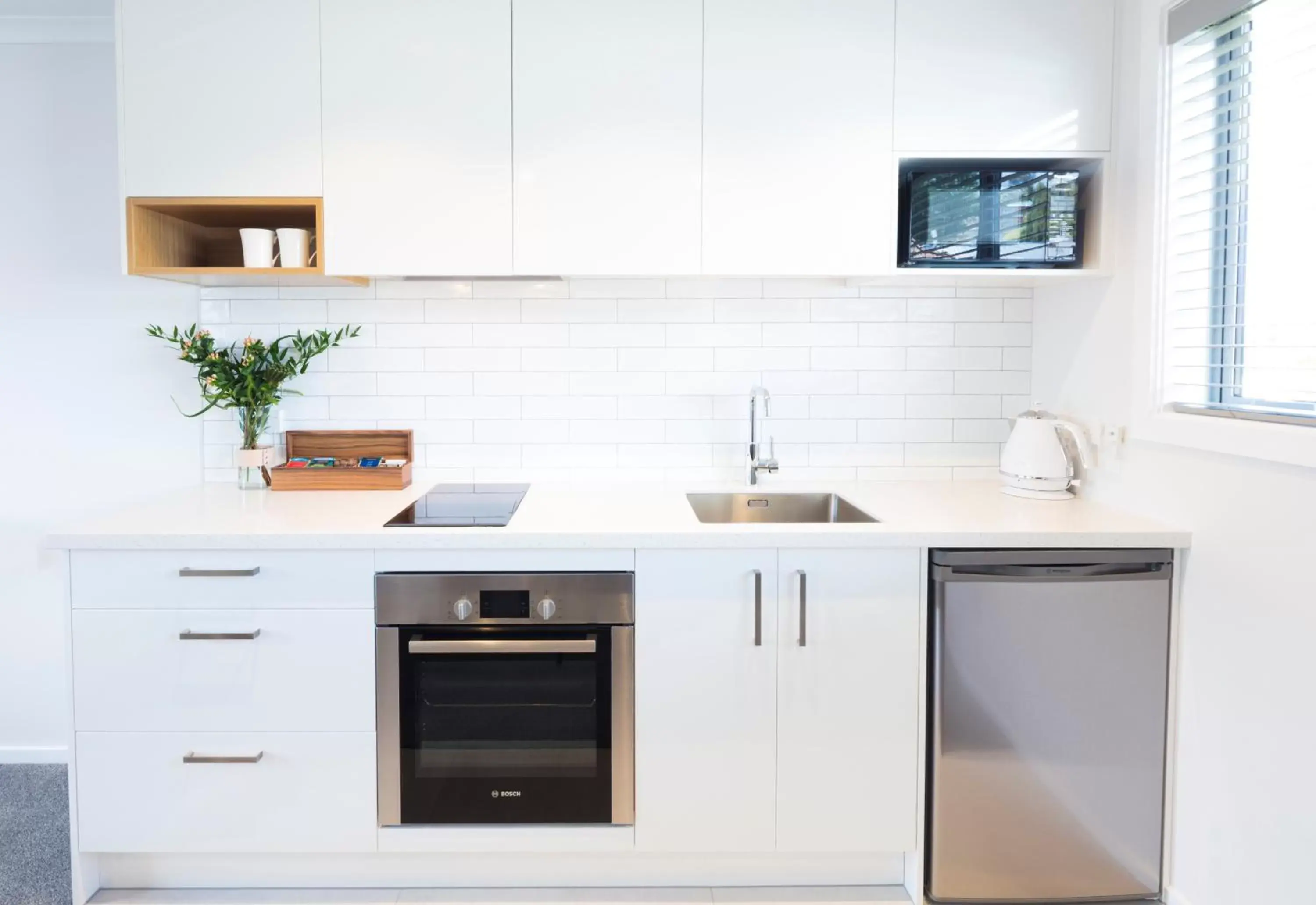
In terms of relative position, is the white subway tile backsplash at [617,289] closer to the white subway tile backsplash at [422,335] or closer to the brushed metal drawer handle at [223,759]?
the white subway tile backsplash at [422,335]

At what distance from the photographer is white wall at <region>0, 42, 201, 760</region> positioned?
109 inches

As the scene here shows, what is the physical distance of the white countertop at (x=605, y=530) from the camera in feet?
6.91

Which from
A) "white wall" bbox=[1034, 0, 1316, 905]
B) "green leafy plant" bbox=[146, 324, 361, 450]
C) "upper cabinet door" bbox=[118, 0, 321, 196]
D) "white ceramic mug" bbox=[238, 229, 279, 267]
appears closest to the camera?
"white wall" bbox=[1034, 0, 1316, 905]

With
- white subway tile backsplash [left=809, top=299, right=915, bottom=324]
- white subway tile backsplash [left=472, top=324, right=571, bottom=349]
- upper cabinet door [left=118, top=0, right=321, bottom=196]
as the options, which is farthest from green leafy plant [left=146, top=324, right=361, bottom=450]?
white subway tile backsplash [left=809, top=299, right=915, bottom=324]

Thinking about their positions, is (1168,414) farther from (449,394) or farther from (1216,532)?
(449,394)

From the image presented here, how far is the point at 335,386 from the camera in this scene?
9.33 feet

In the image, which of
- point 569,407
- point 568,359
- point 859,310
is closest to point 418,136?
point 568,359

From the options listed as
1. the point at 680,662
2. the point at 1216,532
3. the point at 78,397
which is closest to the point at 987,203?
the point at 1216,532

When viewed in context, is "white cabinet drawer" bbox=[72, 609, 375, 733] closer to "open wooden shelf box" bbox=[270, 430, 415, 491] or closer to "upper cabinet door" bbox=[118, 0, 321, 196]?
"open wooden shelf box" bbox=[270, 430, 415, 491]

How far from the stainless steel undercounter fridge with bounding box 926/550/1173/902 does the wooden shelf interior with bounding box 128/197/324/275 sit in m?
1.90

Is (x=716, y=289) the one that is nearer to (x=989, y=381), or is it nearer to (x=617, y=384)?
(x=617, y=384)

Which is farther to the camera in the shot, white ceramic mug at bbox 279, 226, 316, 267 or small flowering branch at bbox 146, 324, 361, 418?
small flowering branch at bbox 146, 324, 361, 418

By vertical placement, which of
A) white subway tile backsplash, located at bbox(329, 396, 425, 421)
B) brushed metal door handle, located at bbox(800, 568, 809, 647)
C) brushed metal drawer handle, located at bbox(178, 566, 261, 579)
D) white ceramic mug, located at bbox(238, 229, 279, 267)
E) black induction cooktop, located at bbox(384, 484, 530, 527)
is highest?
white ceramic mug, located at bbox(238, 229, 279, 267)

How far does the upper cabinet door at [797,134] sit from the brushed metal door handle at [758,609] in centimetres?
83
